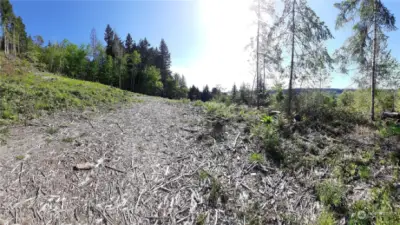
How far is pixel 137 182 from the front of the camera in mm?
3525

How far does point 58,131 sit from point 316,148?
290 inches

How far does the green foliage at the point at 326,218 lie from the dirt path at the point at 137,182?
0.64 ft

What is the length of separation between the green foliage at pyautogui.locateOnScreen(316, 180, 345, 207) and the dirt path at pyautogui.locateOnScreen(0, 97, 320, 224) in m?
0.18

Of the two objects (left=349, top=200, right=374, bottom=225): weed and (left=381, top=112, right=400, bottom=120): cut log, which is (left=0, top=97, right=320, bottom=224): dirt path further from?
(left=381, top=112, right=400, bottom=120): cut log

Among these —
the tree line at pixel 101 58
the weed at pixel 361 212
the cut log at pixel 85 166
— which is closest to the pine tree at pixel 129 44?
the tree line at pixel 101 58

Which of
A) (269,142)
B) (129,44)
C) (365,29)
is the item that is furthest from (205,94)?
(269,142)

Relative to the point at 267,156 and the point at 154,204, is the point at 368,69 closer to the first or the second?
the point at 267,156

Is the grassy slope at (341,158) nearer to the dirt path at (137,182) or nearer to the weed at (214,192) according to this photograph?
the dirt path at (137,182)

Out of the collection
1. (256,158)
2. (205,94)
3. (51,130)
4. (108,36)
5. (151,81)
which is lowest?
(256,158)

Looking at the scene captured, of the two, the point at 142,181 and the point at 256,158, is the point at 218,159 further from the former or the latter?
the point at 142,181

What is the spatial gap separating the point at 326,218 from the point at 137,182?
10.7ft

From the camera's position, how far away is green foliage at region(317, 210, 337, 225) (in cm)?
268

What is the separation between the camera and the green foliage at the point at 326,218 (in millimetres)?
2682

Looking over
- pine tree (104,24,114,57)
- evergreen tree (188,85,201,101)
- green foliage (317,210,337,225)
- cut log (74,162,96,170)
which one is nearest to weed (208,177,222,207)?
green foliage (317,210,337,225)
